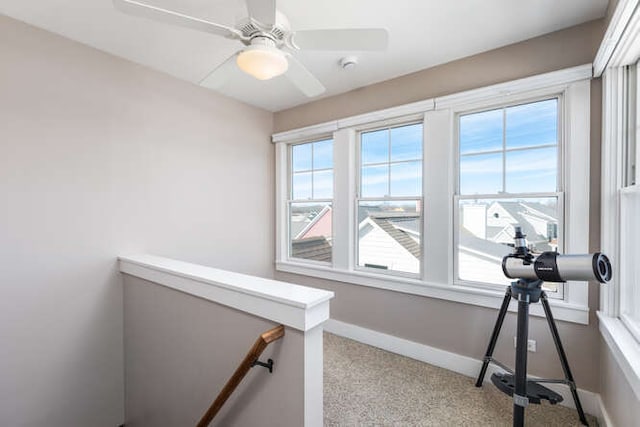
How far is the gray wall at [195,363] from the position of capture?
1.29 m

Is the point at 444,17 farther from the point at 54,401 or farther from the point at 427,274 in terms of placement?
the point at 54,401

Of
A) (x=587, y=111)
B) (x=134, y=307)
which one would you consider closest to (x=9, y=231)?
(x=134, y=307)

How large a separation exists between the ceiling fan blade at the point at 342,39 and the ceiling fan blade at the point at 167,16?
32 cm

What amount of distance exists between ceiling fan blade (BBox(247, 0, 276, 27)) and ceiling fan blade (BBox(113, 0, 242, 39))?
0.50 feet

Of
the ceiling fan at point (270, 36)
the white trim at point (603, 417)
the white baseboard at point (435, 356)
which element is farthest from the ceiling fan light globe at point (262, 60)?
the white trim at point (603, 417)

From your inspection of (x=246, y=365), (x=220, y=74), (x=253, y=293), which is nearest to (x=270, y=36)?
(x=220, y=74)

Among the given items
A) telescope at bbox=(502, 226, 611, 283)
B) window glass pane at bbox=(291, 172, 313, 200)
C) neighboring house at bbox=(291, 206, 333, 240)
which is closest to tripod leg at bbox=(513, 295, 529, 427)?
telescope at bbox=(502, 226, 611, 283)

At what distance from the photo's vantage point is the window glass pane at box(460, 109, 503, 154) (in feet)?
7.49

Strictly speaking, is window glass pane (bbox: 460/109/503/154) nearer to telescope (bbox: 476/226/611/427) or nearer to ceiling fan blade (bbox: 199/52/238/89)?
telescope (bbox: 476/226/611/427)

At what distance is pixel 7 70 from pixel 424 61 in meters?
3.05

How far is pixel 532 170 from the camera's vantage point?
2.13 m

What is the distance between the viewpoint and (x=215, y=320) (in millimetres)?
1599

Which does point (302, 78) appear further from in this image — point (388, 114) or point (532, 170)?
point (532, 170)

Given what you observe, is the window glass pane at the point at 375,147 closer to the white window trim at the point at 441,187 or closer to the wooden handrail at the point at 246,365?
the white window trim at the point at 441,187
